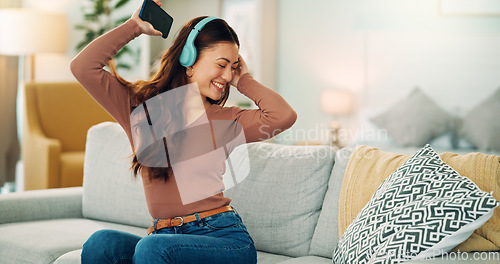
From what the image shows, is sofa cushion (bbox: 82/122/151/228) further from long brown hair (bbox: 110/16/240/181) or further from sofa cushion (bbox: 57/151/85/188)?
sofa cushion (bbox: 57/151/85/188)

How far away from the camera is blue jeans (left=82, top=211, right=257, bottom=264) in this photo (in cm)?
136

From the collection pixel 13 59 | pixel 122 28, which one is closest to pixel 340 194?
pixel 122 28

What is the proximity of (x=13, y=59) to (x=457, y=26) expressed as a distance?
155 inches

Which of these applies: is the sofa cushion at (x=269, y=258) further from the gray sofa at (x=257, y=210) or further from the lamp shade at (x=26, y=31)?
the lamp shade at (x=26, y=31)

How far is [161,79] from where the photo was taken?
1.66 m

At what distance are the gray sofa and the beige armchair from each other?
161 centimetres

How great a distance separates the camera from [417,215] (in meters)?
1.47

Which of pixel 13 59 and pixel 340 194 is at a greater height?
pixel 13 59

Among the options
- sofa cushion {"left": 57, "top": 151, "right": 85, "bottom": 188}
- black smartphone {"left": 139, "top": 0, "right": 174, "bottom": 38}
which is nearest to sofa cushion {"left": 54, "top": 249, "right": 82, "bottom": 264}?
black smartphone {"left": 139, "top": 0, "right": 174, "bottom": 38}

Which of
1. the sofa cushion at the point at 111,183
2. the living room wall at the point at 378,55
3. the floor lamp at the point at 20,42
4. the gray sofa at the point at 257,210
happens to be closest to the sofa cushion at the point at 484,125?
the living room wall at the point at 378,55

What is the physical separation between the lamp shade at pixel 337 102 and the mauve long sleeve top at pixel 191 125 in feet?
8.61

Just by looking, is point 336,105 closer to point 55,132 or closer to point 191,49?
point 55,132

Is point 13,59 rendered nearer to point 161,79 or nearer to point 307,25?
point 307,25

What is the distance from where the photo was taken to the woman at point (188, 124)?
1534 millimetres
